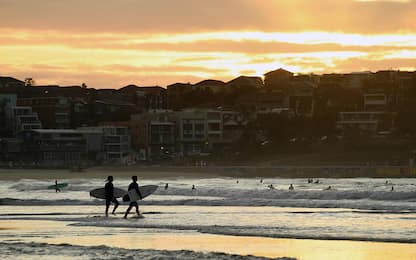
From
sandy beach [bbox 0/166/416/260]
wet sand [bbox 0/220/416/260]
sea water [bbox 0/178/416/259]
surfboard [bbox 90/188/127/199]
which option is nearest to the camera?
wet sand [bbox 0/220/416/260]

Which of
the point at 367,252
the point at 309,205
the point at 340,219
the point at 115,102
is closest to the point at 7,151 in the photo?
the point at 115,102

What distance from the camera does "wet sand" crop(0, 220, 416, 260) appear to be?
64.3ft

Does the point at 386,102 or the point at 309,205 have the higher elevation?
the point at 386,102

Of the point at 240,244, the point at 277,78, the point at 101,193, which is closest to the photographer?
the point at 240,244

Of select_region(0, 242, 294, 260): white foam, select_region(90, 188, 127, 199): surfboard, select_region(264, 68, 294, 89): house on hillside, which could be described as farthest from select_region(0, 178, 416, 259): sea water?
select_region(264, 68, 294, 89): house on hillside

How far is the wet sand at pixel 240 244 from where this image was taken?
19.6 metres

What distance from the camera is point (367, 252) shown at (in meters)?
19.8

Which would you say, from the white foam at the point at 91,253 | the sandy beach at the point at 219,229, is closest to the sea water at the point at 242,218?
the sandy beach at the point at 219,229

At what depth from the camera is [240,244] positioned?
2183 centimetres

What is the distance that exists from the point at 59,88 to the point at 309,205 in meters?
144

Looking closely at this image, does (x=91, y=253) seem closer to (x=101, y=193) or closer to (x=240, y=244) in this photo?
(x=240, y=244)

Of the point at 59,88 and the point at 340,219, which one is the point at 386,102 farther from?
the point at 340,219

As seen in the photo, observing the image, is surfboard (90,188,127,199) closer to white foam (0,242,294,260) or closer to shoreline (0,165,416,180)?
white foam (0,242,294,260)

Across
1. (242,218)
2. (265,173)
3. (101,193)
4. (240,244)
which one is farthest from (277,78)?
(240,244)
